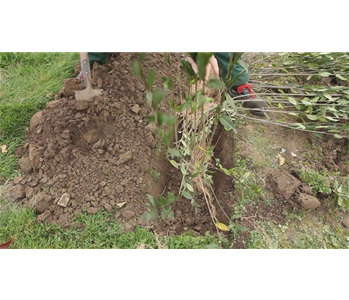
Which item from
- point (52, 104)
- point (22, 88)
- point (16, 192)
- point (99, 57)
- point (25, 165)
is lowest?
point (16, 192)

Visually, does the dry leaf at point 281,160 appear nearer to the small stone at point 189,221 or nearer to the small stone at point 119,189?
the small stone at point 189,221

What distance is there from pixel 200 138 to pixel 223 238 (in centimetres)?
55

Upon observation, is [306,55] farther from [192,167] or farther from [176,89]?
[192,167]

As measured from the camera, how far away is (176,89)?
236 centimetres

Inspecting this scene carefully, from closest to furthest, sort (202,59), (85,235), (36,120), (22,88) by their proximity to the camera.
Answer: (202,59)
(85,235)
(36,120)
(22,88)

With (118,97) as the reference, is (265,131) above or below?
below

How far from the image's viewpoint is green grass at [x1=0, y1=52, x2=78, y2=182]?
2.19 metres

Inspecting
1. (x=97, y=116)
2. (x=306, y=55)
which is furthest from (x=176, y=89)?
(x=306, y=55)

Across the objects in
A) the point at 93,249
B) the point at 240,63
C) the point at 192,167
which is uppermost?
the point at 240,63

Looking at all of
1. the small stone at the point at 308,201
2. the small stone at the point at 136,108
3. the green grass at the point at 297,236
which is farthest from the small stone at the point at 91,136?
the small stone at the point at 308,201

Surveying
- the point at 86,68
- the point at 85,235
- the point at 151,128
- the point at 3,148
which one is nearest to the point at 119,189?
the point at 85,235

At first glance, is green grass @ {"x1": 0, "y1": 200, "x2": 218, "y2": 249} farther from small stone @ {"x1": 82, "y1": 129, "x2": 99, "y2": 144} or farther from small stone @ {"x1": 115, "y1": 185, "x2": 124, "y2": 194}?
small stone @ {"x1": 82, "y1": 129, "x2": 99, "y2": 144}

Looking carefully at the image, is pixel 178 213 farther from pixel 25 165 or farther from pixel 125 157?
pixel 25 165

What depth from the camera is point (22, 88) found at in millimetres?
2443
